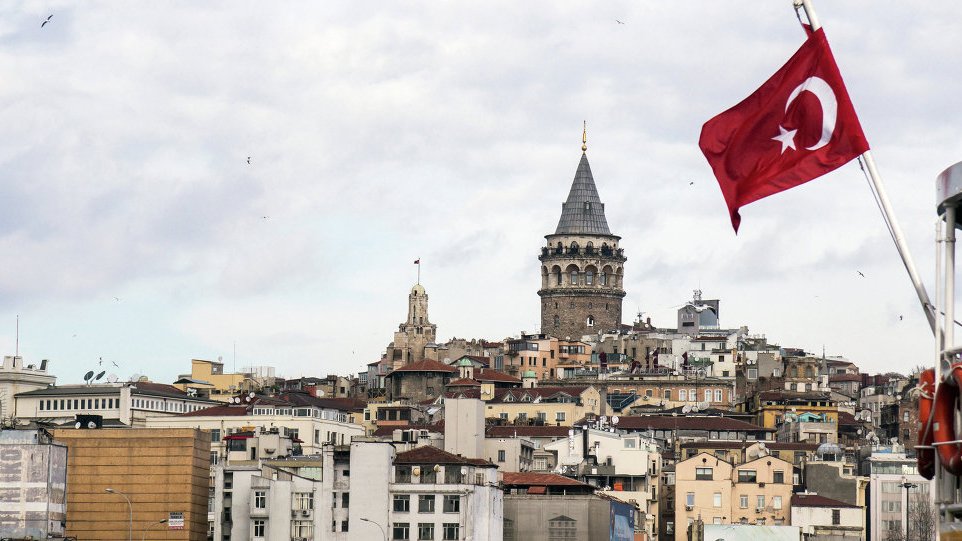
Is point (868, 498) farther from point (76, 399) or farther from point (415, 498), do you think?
point (76, 399)

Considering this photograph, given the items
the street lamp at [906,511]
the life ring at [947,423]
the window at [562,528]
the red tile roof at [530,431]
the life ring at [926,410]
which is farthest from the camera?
the red tile roof at [530,431]

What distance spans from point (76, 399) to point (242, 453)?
97.9ft

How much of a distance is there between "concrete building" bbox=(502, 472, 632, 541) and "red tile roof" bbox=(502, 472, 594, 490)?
15.5 inches

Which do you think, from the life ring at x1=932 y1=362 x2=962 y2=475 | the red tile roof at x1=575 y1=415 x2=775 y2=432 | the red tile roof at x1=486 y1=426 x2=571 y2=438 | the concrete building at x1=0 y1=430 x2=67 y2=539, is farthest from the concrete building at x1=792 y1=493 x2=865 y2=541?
the life ring at x1=932 y1=362 x2=962 y2=475

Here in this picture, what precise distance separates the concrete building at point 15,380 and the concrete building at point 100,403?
6.23 feet

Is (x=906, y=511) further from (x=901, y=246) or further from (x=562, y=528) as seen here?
(x=901, y=246)

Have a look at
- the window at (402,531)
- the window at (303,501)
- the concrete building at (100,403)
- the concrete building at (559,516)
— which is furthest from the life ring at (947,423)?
the concrete building at (100,403)

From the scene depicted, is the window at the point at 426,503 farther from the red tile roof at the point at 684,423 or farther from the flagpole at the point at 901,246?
the flagpole at the point at 901,246

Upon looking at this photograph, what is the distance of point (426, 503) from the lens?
125 meters

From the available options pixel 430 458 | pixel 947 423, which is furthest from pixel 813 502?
pixel 947 423

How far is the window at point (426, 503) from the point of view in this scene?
124 meters

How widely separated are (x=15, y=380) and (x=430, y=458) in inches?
2656

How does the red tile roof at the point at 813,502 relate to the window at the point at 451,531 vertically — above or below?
above

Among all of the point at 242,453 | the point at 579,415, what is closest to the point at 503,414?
the point at 579,415
